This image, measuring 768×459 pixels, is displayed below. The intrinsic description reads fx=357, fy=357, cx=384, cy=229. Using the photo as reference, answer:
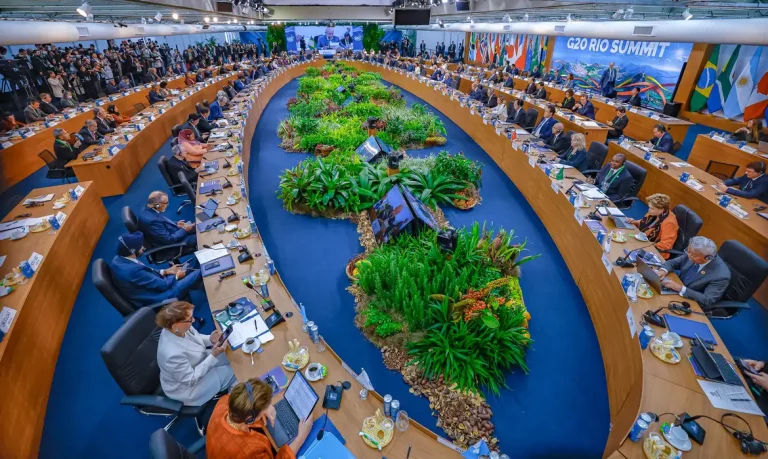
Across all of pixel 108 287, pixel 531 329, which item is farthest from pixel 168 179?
pixel 531 329

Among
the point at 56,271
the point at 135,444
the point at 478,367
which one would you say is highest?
the point at 56,271

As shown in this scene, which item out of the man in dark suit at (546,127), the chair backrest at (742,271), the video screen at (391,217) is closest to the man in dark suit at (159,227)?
the video screen at (391,217)

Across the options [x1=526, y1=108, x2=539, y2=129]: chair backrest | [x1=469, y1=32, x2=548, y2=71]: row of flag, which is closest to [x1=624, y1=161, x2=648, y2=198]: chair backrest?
[x1=526, y1=108, x2=539, y2=129]: chair backrest

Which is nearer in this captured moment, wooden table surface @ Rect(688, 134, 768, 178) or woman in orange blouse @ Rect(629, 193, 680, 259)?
woman in orange blouse @ Rect(629, 193, 680, 259)

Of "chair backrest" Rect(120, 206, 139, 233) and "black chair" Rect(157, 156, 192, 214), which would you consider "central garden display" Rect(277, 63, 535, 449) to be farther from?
"chair backrest" Rect(120, 206, 139, 233)

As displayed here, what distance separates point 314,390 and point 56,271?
4062 millimetres

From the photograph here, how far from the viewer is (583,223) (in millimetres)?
4855

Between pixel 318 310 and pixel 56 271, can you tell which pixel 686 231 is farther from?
pixel 56 271

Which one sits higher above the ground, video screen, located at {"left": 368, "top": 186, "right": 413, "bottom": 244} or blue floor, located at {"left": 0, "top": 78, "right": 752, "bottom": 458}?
video screen, located at {"left": 368, "top": 186, "right": 413, "bottom": 244}

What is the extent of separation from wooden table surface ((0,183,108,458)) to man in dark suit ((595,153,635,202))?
767 centimetres

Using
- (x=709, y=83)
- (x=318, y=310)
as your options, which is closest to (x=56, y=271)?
(x=318, y=310)

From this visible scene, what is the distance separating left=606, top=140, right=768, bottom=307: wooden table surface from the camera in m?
4.82

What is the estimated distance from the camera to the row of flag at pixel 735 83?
10.5 meters

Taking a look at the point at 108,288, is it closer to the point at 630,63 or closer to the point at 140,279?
the point at 140,279
